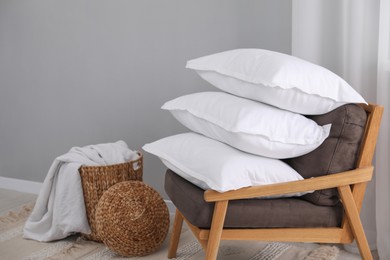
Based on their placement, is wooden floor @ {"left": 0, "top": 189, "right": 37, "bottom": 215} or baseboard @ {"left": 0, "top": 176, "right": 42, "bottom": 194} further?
baseboard @ {"left": 0, "top": 176, "right": 42, "bottom": 194}

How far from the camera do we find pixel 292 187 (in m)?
1.70

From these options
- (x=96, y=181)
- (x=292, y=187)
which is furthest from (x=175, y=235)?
(x=292, y=187)

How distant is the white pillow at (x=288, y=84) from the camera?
5.67ft

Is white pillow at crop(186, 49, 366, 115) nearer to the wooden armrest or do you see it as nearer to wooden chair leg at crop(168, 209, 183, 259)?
the wooden armrest

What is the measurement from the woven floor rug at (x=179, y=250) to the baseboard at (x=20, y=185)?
80 centimetres

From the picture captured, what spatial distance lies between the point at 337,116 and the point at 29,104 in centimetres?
219

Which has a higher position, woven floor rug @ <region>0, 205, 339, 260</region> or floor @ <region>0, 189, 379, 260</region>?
woven floor rug @ <region>0, 205, 339, 260</region>

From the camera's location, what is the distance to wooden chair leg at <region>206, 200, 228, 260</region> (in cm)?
168

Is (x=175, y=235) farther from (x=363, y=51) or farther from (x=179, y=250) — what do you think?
(x=363, y=51)

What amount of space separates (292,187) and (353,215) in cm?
23

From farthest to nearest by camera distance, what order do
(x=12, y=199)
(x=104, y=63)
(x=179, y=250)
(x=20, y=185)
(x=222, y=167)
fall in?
1. (x=20, y=185)
2. (x=12, y=199)
3. (x=104, y=63)
4. (x=179, y=250)
5. (x=222, y=167)

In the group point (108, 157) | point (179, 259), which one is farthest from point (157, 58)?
point (179, 259)

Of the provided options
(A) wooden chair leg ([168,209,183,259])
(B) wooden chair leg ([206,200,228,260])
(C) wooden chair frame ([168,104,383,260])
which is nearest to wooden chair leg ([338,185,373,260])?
(C) wooden chair frame ([168,104,383,260])

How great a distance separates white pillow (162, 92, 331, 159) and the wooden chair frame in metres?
0.11
